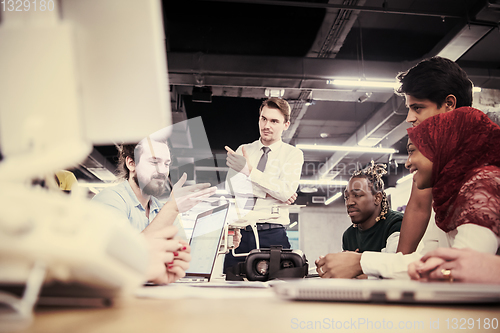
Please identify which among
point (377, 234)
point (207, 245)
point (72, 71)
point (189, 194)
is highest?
point (72, 71)

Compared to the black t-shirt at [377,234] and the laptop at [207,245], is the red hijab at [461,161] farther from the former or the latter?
the black t-shirt at [377,234]

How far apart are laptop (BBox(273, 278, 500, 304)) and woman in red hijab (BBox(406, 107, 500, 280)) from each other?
0.43 metres

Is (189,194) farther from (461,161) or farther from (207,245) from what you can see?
(461,161)

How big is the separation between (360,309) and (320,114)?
7.35 m

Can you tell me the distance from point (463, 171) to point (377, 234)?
1317 millimetres

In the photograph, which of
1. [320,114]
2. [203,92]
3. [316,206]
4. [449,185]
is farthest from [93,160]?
[316,206]

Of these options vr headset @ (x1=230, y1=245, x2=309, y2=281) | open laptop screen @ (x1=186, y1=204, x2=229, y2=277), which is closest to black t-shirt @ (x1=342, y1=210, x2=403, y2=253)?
vr headset @ (x1=230, y1=245, x2=309, y2=281)

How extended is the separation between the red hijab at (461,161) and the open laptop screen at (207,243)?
83cm

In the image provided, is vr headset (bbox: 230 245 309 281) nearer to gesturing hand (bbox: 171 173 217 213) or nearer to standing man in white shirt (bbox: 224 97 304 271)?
gesturing hand (bbox: 171 173 217 213)

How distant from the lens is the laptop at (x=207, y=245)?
4.50 feet

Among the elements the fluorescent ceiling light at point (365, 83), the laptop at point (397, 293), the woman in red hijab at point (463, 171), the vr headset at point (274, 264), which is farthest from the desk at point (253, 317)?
the fluorescent ceiling light at point (365, 83)

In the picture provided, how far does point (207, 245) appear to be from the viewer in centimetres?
141

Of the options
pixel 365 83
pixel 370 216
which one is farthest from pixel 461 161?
pixel 365 83

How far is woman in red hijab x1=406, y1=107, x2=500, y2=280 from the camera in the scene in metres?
0.75
